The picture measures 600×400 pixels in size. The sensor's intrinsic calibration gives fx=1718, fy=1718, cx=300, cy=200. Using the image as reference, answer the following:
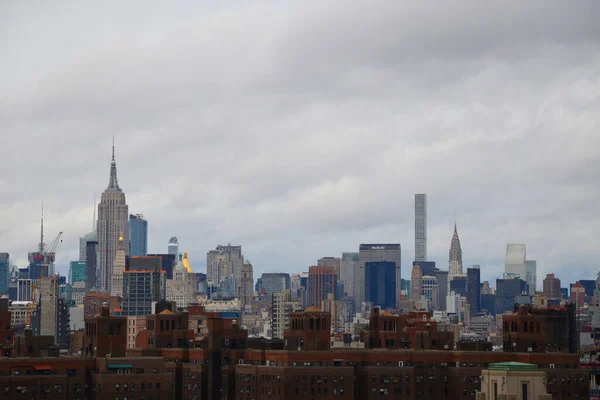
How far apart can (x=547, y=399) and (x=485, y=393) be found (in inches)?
268

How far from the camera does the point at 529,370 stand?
563ft

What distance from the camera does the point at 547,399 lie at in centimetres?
16625

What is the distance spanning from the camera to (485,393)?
558 feet

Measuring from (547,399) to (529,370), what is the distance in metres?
6.03

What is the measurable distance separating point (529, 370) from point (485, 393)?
17.4 feet
